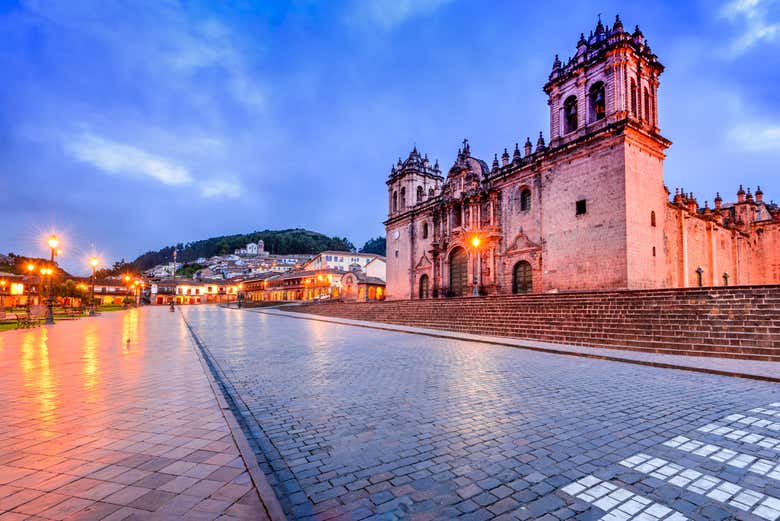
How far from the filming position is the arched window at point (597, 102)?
77.3 feet

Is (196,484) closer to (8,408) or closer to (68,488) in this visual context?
(68,488)

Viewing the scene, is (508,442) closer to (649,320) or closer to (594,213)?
(649,320)

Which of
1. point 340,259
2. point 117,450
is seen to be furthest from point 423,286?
point 340,259

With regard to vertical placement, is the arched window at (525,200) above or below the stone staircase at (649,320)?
above

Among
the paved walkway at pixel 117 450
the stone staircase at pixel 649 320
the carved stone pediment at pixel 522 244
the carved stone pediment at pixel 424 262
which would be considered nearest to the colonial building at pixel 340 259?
the carved stone pediment at pixel 424 262

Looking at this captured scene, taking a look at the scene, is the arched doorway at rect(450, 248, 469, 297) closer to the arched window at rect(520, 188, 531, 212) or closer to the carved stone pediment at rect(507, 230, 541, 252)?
the carved stone pediment at rect(507, 230, 541, 252)

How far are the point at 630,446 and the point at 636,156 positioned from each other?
898 inches

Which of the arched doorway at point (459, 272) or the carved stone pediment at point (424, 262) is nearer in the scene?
the arched doorway at point (459, 272)

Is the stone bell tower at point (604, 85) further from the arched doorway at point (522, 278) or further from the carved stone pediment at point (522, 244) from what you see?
the arched doorway at point (522, 278)

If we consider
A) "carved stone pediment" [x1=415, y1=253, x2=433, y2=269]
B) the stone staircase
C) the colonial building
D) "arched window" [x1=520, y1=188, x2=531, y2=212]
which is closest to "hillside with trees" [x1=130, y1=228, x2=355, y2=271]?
the colonial building

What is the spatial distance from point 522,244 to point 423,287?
12.8 m

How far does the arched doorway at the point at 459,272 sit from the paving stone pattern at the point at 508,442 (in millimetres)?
24346

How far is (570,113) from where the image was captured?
25844mm

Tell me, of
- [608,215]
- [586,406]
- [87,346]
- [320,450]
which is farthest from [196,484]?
[608,215]
